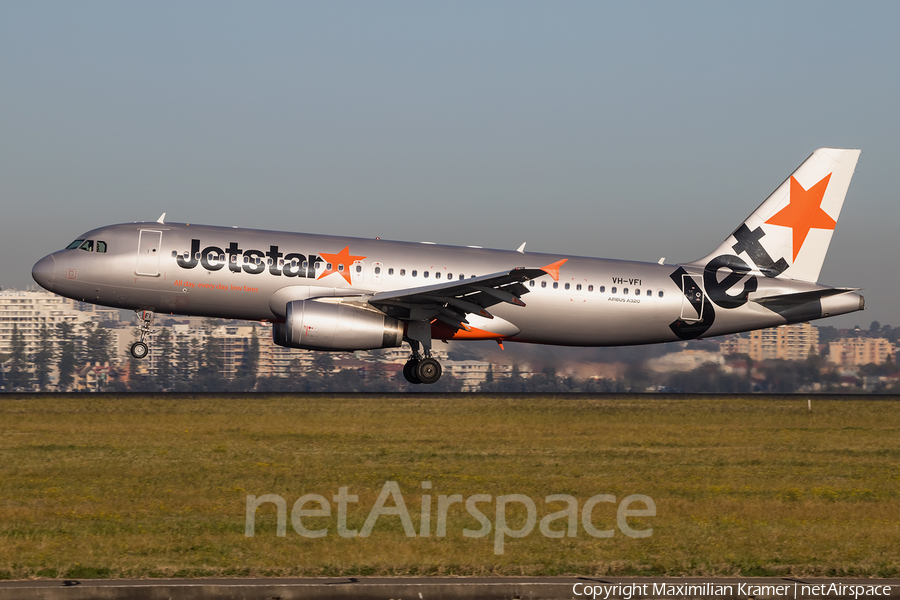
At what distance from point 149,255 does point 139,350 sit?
3175mm

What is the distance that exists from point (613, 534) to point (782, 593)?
118 inches

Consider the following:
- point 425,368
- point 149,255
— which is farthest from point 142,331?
point 425,368

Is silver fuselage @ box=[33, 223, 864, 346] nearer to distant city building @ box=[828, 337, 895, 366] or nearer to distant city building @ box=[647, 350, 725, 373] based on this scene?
distant city building @ box=[647, 350, 725, 373]

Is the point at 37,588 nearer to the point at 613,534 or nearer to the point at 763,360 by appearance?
the point at 613,534

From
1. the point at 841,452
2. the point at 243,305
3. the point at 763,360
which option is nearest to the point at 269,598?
the point at 841,452

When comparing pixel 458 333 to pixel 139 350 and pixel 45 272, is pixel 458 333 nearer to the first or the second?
pixel 139 350

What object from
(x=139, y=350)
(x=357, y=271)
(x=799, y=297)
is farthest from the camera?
(x=799, y=297)

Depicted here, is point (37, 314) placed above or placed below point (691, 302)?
above

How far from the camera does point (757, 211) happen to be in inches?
1276

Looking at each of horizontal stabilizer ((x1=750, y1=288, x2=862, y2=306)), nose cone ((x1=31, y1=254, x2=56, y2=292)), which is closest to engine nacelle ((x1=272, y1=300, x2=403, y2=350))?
nose cone ((x1=31, y1=254, x2=56, y2=292))

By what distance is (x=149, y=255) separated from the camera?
2781cm

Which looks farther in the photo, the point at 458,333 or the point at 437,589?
the point at 458,333

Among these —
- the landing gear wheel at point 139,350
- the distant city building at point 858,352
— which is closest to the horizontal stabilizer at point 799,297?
the distant city building at point 858,352

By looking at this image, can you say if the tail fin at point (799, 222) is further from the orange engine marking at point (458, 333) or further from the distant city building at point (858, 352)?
the distant city building at point (858, 352)
